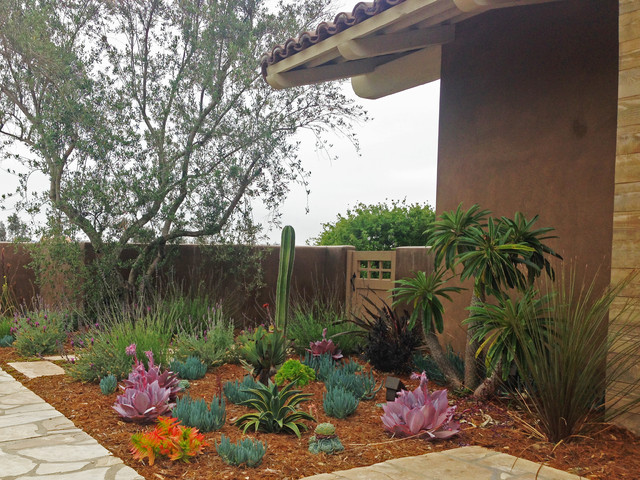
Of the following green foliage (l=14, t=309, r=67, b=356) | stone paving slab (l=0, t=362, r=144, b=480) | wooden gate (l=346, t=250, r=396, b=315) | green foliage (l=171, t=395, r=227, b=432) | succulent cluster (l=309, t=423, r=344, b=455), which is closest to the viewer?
stone paving slab (l=0, t=362, r=144, b=480)

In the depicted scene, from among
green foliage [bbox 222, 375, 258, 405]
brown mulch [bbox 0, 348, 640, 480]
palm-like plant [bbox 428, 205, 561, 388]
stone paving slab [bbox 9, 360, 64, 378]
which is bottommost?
stone paving slab [bbox 9, 360, 64, 378]

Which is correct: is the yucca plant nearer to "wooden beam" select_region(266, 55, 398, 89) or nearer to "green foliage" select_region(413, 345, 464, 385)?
"green foliage" select_region(413, 345, 464, 385)

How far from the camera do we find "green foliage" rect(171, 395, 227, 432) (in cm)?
435

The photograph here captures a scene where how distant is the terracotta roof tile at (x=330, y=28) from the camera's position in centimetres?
575

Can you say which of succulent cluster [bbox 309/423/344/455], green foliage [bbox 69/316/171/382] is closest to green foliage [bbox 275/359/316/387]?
green foliage [bbox 69/316/171/382]

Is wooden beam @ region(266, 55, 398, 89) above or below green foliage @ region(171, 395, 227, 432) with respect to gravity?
above

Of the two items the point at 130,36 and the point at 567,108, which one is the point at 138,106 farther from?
the point at 567,108

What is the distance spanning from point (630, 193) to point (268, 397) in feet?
9.56

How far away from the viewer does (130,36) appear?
1011 centimetres

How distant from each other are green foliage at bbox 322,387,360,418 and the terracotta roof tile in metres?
3.42

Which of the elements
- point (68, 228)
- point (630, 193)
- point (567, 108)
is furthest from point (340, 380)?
point (68, 228)

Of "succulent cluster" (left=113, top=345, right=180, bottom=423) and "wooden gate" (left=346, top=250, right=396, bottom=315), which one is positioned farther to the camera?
"wooden gate" (left=346, top=250, right=396, bottom=315)

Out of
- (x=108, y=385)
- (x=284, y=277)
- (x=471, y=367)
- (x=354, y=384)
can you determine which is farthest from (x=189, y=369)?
(x=471, y=367)

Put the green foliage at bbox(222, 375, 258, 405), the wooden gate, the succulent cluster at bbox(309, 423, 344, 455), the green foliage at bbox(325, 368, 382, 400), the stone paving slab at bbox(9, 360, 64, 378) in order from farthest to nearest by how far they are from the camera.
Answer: the wooden gate < the stone paving slab at bbox(9, 360, 64, 378) < the green foliage at bbox(325, 368, 382, 400) < the green foliage at bbox(222, 375, 258, 405) < the succulent cluster at bbox(309, 423, 344, 455)
